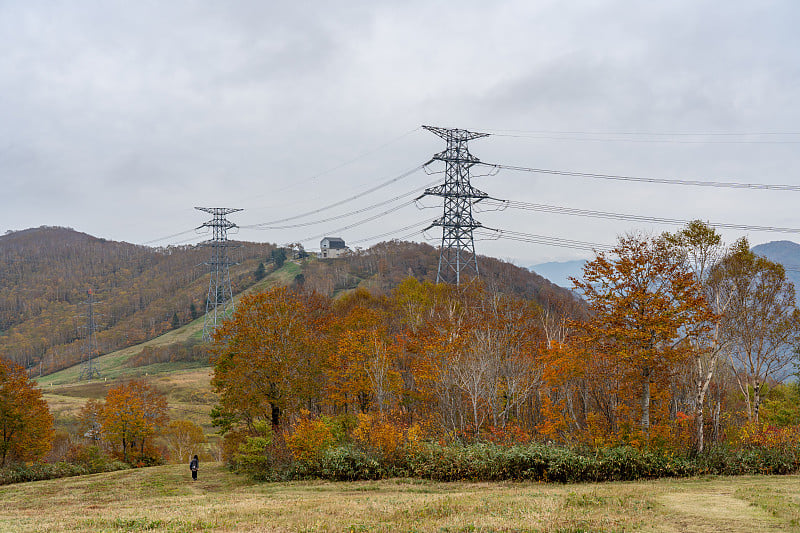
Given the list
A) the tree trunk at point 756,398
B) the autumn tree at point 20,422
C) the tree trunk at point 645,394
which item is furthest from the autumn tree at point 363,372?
the autumn tree at point 20,422

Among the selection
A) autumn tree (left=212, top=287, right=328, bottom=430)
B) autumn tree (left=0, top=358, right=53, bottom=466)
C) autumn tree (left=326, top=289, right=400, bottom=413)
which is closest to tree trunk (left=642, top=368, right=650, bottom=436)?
autumn tree (left=326, top=289, right=400, bottom=413)

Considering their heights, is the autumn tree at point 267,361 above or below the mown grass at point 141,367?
above

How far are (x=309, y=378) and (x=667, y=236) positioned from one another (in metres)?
25.7

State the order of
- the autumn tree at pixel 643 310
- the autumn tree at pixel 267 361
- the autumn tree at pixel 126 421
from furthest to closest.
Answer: the autumn tree at pixel 126 421, the autumn tree at pixel 267 361, the autumn tree at pixel 643 310

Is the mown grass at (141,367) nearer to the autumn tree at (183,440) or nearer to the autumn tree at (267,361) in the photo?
the autumn tree at (183,440)

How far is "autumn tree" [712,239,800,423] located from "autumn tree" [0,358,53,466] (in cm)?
4959

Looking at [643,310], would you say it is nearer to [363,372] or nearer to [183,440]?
[363,372]

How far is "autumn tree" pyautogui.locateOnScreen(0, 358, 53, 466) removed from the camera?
38.4m

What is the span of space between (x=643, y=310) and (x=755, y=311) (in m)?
12.8

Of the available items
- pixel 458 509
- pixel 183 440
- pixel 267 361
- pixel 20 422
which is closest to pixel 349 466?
pixel 458 509

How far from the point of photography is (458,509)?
14.5m

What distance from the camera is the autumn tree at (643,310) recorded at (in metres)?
24.2

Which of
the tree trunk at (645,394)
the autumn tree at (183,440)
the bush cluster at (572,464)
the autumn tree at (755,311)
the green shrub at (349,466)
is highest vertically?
the autumn tree at (755,311)

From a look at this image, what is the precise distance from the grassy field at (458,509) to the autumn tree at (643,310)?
6.24 metres
